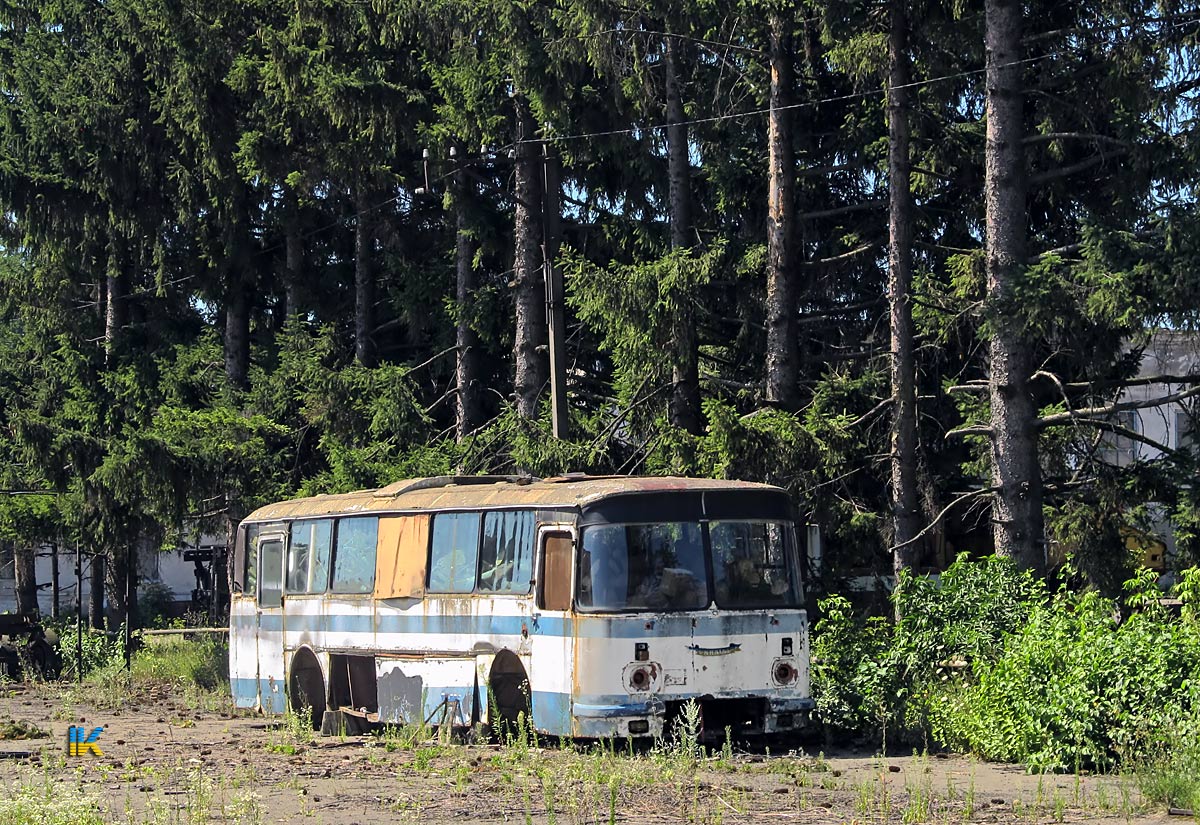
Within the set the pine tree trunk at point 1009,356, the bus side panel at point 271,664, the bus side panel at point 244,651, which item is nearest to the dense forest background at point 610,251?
the pine tree trunk at point 1009,356

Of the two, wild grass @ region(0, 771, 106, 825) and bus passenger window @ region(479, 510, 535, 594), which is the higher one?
bus passenger window @ region(479, 510, 535, 594)

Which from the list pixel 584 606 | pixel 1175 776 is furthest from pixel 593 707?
pixel 1175 776

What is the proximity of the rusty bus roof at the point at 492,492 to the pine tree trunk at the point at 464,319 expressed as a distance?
319 inches

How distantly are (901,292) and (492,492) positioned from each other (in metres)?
7.66

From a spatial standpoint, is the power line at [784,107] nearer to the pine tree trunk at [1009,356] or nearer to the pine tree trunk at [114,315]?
the pine tree trunk at [1009,356]

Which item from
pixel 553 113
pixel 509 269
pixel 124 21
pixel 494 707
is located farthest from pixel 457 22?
pixel 494 707

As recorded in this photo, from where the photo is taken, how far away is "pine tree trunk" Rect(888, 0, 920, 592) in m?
22.8

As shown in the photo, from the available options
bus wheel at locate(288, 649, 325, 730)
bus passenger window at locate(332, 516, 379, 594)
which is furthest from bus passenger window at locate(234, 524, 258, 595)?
bus passenger window at locate(332, 516, 379, 594)

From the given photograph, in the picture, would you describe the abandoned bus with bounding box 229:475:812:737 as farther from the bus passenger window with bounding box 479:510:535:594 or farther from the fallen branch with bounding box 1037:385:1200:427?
the fallen branch with bounding box 1037:385:1200:427

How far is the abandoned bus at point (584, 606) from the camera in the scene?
1589 cm

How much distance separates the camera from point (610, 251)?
30.1m

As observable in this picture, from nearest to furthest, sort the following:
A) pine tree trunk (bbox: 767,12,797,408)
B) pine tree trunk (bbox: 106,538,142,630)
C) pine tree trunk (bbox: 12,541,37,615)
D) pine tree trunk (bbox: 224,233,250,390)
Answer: pine tree trunk (bbox: 767,12,797,408) → pine tree trunk (bbox: 224,233,250,390) → pine tree trunk (bbox: 106,538,142,630) → pine tree trunk (bbox: 12,541,37,615)

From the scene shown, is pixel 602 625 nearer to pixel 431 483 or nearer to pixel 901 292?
pixel 431 483

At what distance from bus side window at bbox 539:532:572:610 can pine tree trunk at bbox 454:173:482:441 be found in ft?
42.8
